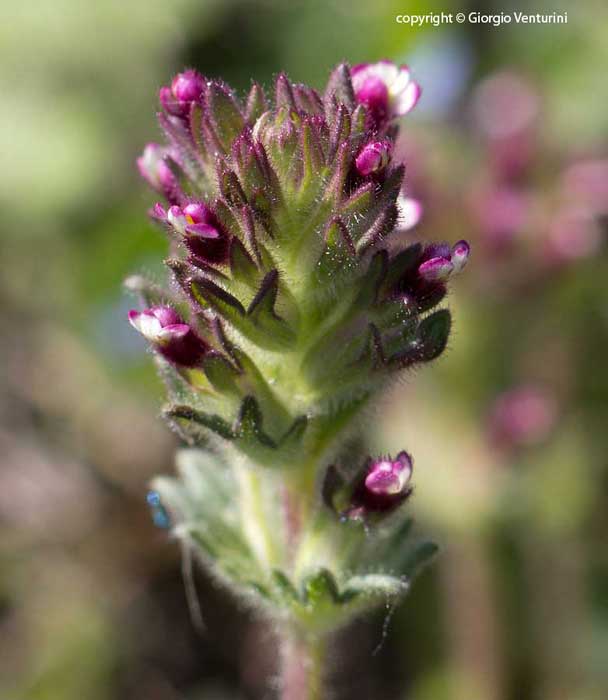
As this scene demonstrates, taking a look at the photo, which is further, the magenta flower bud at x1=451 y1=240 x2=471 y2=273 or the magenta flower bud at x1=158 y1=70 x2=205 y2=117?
the magenta flower bud at x1=158 y1=70 x2=205 y2=117

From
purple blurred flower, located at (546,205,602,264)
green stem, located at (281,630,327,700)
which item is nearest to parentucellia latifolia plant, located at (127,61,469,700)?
green stem, located at (281,630,327,700)

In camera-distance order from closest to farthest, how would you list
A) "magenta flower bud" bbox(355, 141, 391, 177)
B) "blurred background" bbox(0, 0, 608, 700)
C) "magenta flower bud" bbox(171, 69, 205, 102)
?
"magenta flower bud" bbox(355, 141, 391, 177), "magenta flower bud" bbox(171, 69, 205, 102), "blurred background" bbox(0, 0, 608, 700)

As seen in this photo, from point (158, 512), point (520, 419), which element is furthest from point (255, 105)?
point (520, 419)

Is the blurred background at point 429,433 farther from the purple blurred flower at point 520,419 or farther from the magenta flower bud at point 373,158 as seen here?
the magenta flower bud at point 373,158

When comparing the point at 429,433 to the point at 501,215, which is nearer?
the point at 501,215

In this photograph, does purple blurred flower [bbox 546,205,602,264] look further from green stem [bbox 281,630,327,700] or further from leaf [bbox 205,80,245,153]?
leaf [bbox 205,80,245,153]

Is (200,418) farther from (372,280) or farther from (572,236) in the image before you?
(572,236)

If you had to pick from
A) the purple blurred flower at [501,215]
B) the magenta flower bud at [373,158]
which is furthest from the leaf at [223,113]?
the purple blurred flower at [501,215]
